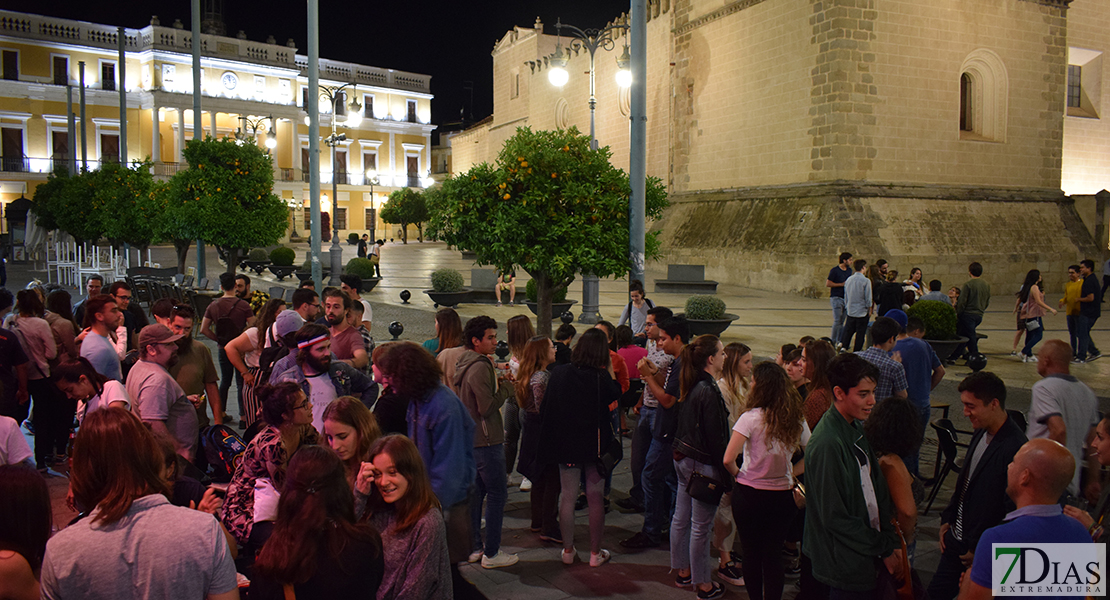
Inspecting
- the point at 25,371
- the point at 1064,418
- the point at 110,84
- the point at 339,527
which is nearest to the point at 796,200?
the point at 1064,418

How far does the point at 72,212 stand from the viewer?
22562 mm

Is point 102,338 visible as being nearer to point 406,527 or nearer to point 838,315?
point 406,527

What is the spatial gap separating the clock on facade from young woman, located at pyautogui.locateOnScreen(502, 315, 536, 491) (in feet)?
176

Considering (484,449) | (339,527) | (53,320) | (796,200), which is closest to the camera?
(339,527)

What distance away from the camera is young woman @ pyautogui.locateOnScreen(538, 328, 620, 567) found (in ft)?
15.5

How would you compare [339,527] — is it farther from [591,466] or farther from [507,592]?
[591,466]

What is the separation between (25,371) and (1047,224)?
84.7 feet

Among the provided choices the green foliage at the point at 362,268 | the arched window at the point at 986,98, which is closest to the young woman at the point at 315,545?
the green foliage at the point at 362,268

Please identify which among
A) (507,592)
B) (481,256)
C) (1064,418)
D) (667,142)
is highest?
(667,142)

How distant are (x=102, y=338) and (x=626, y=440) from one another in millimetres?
4615

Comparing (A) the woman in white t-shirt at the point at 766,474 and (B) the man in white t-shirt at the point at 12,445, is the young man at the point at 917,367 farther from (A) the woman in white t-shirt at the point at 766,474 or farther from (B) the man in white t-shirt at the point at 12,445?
(B) the man in white t-shirt at the point at 12,445

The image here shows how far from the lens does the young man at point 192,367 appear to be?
5.61 meters

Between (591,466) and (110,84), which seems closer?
(591,466)

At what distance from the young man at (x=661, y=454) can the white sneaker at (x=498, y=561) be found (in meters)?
0.78
